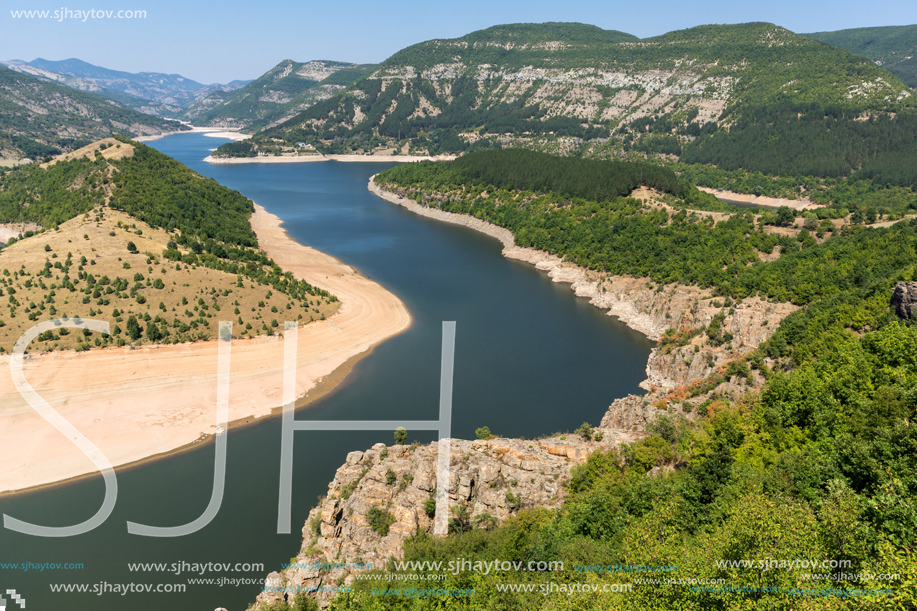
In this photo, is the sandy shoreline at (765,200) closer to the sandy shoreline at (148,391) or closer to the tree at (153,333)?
the sandy shoreline at (148,391)

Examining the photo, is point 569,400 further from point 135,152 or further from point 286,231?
point 135,152

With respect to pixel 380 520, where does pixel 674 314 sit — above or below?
above

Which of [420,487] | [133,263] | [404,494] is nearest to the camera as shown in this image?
[404,494]

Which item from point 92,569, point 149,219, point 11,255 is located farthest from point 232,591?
point 149,219
